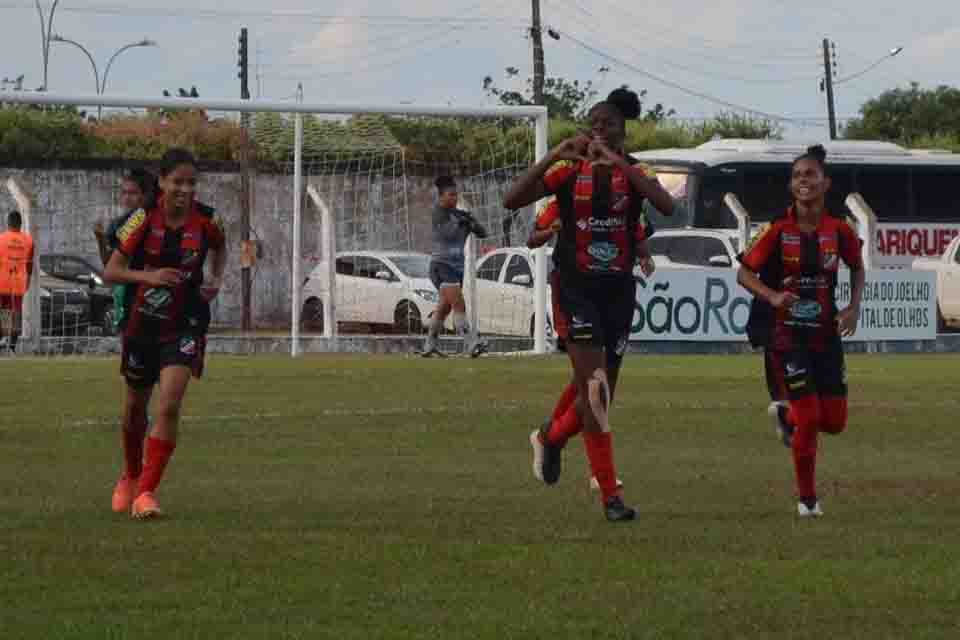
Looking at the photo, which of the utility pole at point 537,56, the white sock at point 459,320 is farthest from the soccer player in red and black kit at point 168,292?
the utility pole at point 537,56

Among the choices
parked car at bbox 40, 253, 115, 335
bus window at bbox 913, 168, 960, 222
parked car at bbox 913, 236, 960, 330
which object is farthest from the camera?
bus window at bbox 913, 168, 960, 222

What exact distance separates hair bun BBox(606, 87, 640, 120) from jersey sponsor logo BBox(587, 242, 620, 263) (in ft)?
1.94

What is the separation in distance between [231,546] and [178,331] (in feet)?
5.28

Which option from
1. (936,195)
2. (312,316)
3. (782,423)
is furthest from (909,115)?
(782,423)

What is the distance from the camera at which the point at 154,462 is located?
1071 cm

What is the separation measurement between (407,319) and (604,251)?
83.5 ft

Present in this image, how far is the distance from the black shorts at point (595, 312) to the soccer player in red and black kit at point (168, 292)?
1586 mm

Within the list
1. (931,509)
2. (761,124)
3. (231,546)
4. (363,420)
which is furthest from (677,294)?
(761,124)

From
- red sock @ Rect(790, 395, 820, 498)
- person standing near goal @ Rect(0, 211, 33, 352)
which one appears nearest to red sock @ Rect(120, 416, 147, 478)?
red sock @ Rect(790, 395, 820, 498)

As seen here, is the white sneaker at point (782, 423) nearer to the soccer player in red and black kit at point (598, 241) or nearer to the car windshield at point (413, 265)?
the soccer player in red and black kit at point (598, 241)

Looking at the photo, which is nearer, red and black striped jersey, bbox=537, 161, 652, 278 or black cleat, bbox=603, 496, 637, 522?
black cleat, bbox=603, 496, 637, 522

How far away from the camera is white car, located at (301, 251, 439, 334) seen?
32562 millimetres

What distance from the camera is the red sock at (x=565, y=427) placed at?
11453mm

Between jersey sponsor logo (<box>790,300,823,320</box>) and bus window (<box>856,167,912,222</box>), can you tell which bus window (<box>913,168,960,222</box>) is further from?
jersey sponsor logo (<box>790,300,823,320</box>)
